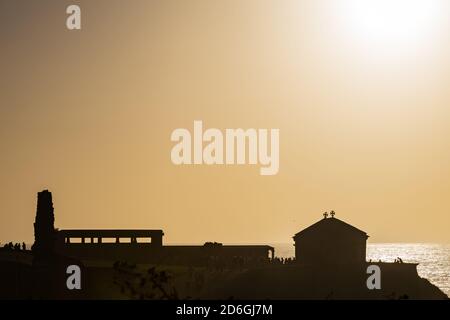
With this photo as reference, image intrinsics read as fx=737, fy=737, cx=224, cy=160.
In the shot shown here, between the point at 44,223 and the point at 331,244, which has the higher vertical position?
the point at 44,223

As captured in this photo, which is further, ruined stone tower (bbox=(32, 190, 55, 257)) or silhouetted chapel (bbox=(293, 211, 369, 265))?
silhouetted chapel (bbox=(293, 211, 369, 265))

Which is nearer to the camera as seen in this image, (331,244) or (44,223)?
(44,223)

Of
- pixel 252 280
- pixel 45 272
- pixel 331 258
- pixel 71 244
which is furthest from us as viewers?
pixel 71 244

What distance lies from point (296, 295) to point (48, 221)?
769 inches

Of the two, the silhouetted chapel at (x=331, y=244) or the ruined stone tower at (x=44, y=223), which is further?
the silhouetted chapel at (x=331, y=244)

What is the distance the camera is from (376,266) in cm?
6006

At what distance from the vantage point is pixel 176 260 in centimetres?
6662
